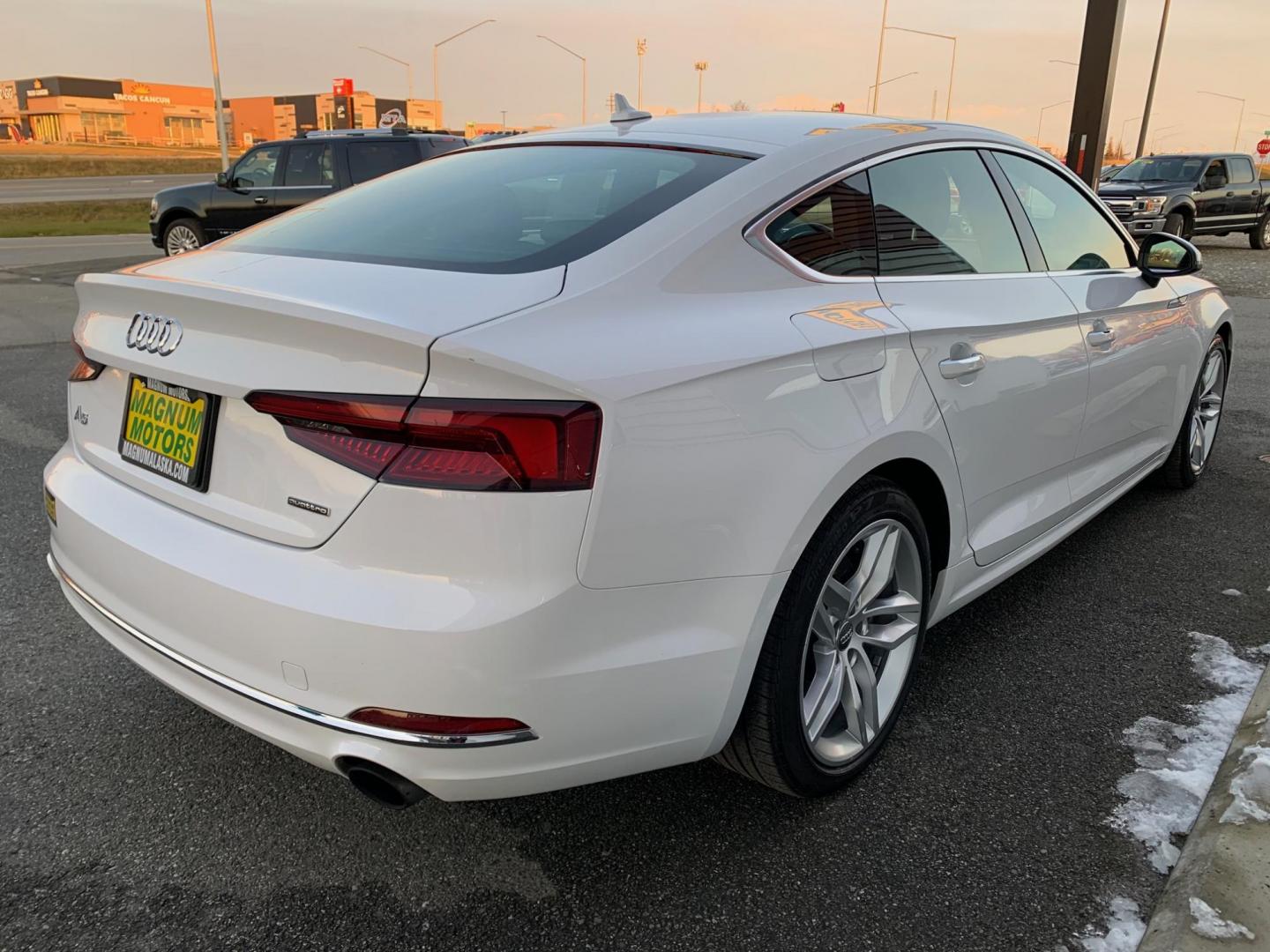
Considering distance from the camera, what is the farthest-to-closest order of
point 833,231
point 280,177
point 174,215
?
point 174,215
point 280,177
point 833,231

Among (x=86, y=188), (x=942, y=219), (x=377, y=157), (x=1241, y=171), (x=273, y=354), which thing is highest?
(x=1241, y=171)

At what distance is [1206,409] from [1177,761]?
9.50 feet

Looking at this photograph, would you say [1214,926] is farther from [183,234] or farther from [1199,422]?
[183,234]

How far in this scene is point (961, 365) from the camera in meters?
2.53

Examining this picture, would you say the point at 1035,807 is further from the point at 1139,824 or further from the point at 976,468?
the point at 976,468

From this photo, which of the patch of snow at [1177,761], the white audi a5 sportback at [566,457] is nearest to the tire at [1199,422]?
the patch of snow at [1177,761]

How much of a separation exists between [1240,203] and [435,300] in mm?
22019

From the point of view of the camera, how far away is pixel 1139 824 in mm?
2348

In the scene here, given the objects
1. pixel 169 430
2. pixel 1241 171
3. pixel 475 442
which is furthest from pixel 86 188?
pixel 475 442

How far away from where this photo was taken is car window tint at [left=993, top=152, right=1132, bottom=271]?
3.29 m

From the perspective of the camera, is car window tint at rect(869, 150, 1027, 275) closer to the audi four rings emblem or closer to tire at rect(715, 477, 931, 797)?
tire at rect(715, 477, 931, 797)

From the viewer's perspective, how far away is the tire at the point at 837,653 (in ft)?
6.91

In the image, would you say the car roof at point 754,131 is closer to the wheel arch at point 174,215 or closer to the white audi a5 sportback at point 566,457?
the white audi a5 sportback at point 566,457

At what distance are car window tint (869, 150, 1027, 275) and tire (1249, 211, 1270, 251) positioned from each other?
20.8m
